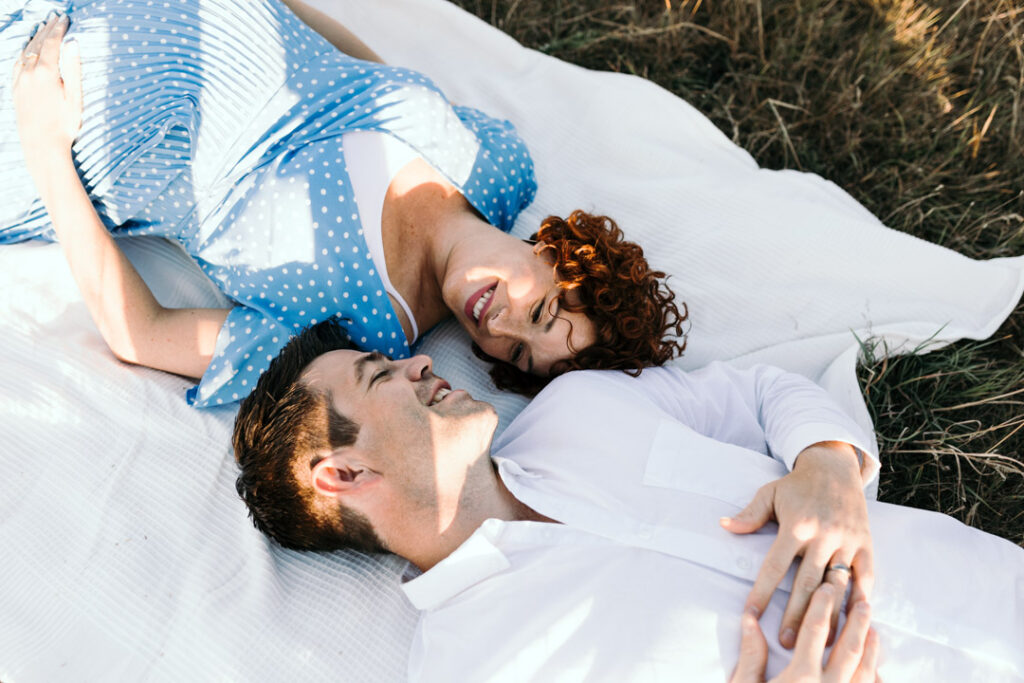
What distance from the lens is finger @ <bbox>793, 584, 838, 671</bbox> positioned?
1767mm

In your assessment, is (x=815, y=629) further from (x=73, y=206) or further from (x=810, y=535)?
(x=73, y=206)

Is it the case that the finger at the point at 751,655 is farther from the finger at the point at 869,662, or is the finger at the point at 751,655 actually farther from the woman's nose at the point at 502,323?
the woman's nose at the point at 502,323

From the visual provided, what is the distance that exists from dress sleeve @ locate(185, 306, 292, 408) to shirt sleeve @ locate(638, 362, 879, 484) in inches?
52.8

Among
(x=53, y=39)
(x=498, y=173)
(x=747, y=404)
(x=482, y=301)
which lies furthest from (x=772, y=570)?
(x=53, y=39)

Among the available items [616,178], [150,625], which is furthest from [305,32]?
[150,625]

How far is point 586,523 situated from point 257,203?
1.60 metres

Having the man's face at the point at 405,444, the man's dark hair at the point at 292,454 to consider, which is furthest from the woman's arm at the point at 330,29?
the man's face at the point at 405,444

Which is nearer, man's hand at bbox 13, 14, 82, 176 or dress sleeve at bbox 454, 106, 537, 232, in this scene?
man's hand at bbox 13, 14, 82, 176

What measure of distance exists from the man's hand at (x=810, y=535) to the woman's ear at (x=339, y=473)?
1033 mm

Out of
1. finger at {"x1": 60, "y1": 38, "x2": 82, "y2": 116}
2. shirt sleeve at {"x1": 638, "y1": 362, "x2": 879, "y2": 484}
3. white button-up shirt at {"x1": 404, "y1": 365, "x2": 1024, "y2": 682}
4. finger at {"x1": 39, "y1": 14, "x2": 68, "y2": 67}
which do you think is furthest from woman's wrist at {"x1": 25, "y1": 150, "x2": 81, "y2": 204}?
shirt sleeve at {"x1": 638, "y1": 362, "x2": 879, "y2": 484}

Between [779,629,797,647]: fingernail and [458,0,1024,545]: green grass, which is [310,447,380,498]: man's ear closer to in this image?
[779,629,797,647]: fingernail

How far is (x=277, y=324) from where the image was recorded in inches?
104

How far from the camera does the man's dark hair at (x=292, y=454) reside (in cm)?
216

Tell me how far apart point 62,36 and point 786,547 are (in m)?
2.92
